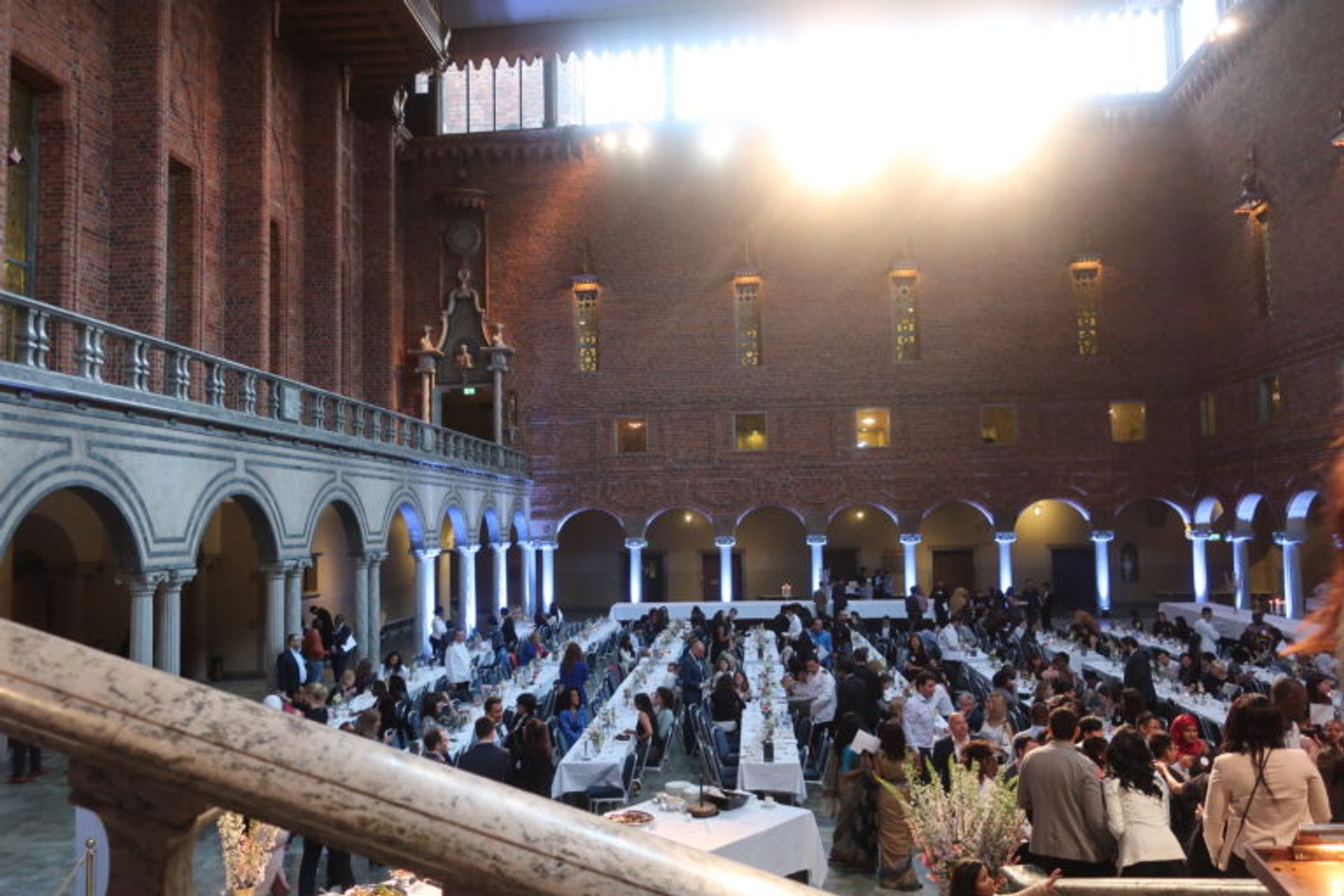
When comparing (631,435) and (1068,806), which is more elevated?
(631,435)

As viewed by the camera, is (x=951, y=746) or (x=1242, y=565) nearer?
(x=951, y=746)

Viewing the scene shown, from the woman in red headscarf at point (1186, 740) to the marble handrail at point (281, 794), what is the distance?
9335mm

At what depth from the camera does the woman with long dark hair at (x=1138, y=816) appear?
6496mm

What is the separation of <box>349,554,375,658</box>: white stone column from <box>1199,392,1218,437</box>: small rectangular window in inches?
894

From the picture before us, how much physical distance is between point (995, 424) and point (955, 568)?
5.23 meters

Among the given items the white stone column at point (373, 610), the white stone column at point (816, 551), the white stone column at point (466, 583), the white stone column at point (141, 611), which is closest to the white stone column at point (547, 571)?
the white stone column at point (466, 583)

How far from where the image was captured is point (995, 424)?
30.5m

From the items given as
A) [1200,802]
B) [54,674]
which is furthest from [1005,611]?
[54,674]

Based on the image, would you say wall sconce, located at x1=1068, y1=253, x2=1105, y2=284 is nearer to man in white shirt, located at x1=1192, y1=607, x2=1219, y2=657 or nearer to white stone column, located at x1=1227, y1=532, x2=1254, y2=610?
white stone column, located at x1=1227, y1=532, x2=1254, y2=610

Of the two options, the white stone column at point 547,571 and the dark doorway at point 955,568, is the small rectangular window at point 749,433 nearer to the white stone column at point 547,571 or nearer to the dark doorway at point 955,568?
the white stone column at point 547,571

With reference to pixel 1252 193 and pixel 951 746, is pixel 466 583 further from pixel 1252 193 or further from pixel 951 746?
pixel 1252 193

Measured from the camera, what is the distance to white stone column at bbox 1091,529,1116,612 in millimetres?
30000

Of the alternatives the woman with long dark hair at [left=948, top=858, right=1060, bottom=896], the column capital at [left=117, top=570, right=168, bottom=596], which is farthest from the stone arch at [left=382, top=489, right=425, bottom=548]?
the woman with long dark hair at [left=948, top=858, right=1060, bottom=896]

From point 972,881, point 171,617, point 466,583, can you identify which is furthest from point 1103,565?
point 972,881
